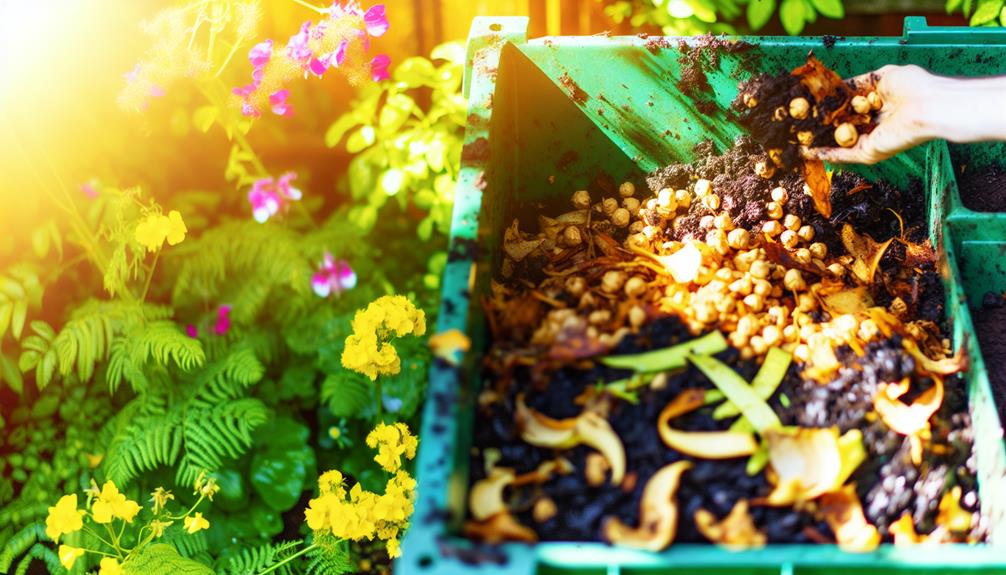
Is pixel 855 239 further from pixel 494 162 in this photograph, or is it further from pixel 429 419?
pixel 429 419

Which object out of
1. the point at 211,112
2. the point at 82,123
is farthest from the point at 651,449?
the point at 82,123

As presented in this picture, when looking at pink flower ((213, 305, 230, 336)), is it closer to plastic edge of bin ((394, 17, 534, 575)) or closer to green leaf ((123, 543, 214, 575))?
green leaf ((123, 543, 214, 575))

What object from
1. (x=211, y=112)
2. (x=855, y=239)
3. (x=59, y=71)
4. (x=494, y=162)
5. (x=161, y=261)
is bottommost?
(x=855, y=239)

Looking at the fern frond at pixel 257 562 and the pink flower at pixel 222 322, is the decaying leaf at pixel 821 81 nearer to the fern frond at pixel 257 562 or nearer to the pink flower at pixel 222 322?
the fern frond at pixel 257 562

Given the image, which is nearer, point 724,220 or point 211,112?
point 724,220

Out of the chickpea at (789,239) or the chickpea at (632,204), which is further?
the chickpea at (632,204)

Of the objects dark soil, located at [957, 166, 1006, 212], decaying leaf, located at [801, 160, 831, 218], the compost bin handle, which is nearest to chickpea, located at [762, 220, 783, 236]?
decaying leaf, located at [801, 160, 831, 218]

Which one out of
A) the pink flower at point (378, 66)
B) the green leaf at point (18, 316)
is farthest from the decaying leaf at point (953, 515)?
the green leaf at point (18, 316)

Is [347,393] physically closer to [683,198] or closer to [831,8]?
[683,198]
